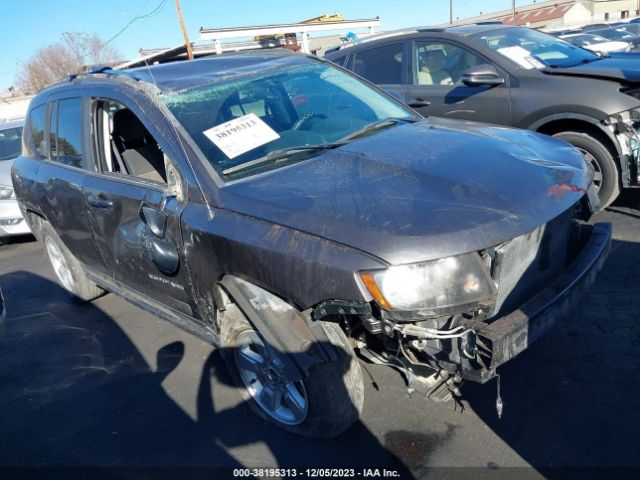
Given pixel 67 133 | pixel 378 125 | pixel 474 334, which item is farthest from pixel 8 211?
pixel 474 334

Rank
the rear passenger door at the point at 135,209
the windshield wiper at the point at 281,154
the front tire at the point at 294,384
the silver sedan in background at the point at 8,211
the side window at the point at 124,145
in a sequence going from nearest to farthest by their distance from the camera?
the front tire at the point at 294,384 → the windshield wiper at the point at 281,154 → the rear passenger door at the point at 135,209 → the side window at the point at 124,145 → the silver sedan in background at the point at 8,211

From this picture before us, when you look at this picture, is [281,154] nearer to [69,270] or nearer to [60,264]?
[69,270]

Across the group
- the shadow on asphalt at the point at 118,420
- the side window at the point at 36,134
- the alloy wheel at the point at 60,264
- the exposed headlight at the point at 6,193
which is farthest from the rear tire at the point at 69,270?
the exposed headlight at the point at 6,193

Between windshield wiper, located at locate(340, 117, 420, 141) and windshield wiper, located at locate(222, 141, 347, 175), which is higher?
windshield wiper, located at locate(222, 141, 347, 175)

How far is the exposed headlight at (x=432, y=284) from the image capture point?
1.92 metres

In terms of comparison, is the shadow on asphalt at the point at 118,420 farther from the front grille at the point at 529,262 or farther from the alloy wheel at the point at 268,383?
the front grille at the point at 529,262

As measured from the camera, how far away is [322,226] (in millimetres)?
2039

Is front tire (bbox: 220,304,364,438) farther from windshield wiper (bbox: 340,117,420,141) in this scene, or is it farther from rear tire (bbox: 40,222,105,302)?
rear tire (bbox: 40,222,105,302)

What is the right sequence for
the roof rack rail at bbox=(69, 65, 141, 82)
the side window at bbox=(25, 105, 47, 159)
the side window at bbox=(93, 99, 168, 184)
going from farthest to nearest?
the side window at bbox=(25, 105, 47, 159) < the side window at bbox=(93, 99, 168, 184) < the roof rack rail at bbox=(69, 65, 141, 82)

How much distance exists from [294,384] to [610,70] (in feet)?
12.9

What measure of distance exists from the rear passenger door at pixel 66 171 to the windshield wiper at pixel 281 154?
1452mm

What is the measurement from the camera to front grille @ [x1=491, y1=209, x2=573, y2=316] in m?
2.11

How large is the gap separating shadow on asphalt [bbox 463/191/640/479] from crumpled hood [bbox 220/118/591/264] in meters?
1.07

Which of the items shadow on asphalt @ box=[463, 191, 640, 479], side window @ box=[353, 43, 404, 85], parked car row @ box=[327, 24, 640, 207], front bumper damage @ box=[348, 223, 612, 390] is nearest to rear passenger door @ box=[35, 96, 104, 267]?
front bumper damage @ box=[348, 223, 612, 390]
